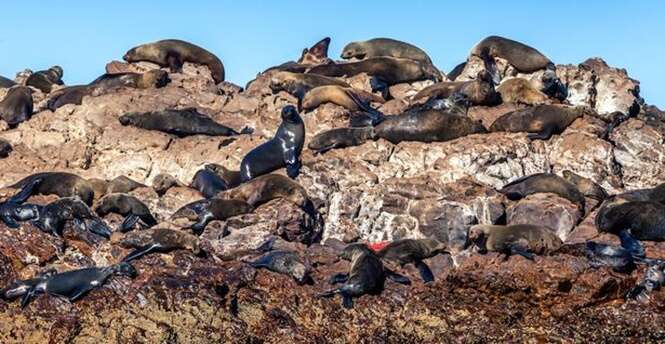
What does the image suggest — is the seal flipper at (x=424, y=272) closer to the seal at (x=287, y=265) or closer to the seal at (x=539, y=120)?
the seal at (x=287, y=265)

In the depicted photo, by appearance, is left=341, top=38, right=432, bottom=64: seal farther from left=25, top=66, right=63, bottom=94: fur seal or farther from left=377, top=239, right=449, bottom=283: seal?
left=377, top=239, right=449, bottom=283: seal

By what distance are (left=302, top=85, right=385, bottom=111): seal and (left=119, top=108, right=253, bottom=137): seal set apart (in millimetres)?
1131

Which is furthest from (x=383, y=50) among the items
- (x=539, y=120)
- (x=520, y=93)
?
(x=539, y=120)

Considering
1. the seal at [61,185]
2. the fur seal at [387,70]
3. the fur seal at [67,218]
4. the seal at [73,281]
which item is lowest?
the seal at [73,281]

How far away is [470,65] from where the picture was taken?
73.0 ft

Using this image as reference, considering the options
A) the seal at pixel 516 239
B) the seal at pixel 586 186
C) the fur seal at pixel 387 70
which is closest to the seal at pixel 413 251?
the seal at pixel 516 239

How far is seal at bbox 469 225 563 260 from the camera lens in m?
13.3

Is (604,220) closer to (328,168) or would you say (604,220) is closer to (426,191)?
(426,191)

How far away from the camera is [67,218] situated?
14.4 meters

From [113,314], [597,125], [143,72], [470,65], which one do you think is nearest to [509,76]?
[470,65]

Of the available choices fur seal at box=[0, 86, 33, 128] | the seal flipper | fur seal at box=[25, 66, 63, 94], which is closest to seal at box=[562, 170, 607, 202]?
the seal flipper

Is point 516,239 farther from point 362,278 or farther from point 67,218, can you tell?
point 67,218

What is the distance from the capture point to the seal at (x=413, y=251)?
44.7 ft

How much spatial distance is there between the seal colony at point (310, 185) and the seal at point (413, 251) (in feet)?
0.08
